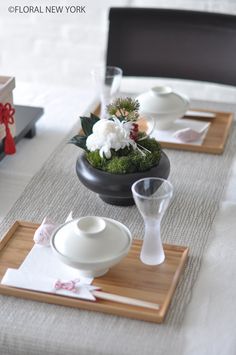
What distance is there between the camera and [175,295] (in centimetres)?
120

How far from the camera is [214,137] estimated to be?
69.7 inches

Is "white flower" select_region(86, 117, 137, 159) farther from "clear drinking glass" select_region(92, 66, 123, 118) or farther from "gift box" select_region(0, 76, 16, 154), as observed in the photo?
"clear drinking glass" select_region(92, 66, 123, 118)

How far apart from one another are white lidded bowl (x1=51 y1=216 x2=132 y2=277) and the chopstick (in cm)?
4

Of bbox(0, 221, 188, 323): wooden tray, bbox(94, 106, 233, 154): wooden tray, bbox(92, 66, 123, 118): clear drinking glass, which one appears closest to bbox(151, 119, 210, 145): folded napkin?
bbox(94, 106, 233, 154): wooden tray

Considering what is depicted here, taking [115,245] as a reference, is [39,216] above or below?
below

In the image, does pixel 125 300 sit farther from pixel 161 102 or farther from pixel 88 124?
pixel 161 102

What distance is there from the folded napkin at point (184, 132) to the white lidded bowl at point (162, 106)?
0.8 inches

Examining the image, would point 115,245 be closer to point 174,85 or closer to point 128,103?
point 128,103

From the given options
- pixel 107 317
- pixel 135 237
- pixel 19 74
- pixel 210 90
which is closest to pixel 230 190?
pixel 135 237

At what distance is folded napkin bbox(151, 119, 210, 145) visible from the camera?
5.67 ft

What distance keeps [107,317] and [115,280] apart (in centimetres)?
9

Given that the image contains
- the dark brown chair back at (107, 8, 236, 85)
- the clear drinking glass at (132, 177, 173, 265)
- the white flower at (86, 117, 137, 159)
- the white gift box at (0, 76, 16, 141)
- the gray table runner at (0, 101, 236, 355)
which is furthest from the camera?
the dark brown chair back at (107, 8, 236, 85)

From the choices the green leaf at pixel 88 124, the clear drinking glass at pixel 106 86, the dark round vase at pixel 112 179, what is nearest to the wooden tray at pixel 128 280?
the dark round vase at pixel 112 179

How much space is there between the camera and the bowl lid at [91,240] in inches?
46.4
